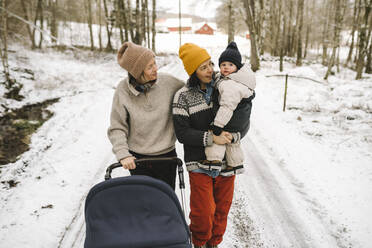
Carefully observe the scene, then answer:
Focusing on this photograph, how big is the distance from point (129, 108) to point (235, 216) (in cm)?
221

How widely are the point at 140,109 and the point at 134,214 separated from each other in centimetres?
102

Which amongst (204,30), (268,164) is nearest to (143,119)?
(268,164)

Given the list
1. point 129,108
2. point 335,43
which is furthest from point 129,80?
point 335,43

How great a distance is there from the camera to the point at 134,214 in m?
1.63

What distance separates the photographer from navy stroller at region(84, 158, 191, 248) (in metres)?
1.53

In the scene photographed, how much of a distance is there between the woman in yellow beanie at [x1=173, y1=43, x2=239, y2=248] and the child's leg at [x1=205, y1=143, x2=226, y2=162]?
2.4 inches

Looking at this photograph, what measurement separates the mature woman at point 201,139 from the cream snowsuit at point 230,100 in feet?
0.31

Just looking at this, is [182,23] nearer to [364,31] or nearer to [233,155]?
[364,31]

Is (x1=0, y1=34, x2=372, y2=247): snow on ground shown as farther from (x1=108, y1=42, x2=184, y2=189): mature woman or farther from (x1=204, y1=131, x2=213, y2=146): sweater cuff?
(x1=108, y1=42, x2=184, y2=189): mature woman

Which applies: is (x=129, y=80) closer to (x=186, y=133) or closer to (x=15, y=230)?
(x=186, y=133)

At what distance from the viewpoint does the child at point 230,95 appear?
6.93 feet

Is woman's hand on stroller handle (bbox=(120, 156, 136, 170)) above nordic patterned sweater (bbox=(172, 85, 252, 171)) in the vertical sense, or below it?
below

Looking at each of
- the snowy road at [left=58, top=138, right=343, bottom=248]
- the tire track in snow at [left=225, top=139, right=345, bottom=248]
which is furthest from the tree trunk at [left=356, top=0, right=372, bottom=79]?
the snowy road at [left=58, top=138, right=343, bottom=248]

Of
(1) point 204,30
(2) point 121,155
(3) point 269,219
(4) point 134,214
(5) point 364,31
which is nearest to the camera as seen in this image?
(4) point 134,214
